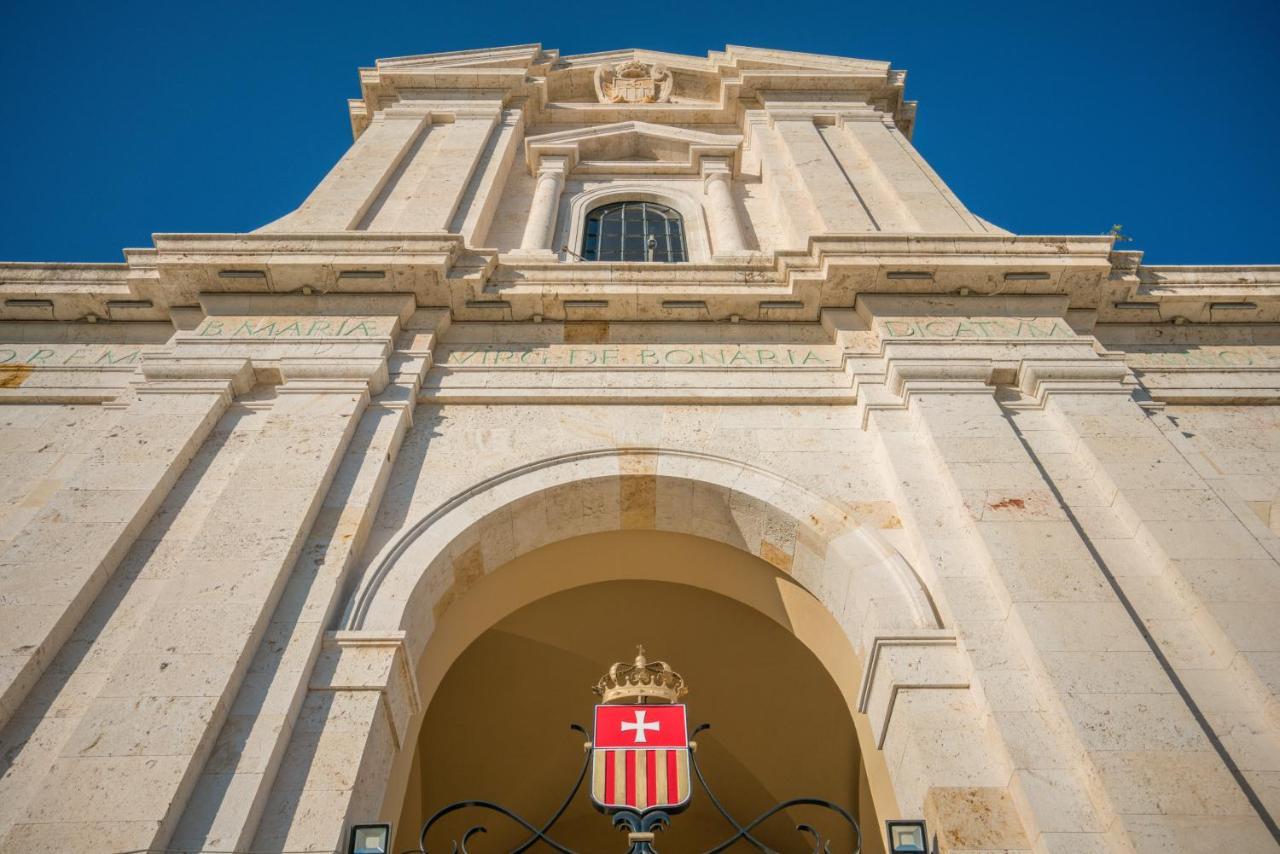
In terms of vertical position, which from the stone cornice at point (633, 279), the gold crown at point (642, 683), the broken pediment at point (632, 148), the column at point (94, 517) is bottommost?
the gold crown at point (642, 683)

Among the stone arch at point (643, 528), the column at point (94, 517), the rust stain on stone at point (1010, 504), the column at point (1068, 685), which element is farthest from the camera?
the rust stain on stone at point (1010, 504)

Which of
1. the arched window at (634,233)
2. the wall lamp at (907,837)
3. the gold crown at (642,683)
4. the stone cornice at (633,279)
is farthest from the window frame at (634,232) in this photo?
the wall lamp at (907,837)

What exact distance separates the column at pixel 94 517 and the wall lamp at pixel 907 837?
17.6ft

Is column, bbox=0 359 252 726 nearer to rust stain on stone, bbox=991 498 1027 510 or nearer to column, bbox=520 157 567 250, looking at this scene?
column, bbox=520 157 567 250

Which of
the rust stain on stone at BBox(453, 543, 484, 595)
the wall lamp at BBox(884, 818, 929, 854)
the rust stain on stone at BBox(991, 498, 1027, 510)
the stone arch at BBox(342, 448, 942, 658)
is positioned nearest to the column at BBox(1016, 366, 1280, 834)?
the rust stain on stone at BBox(991, 498, 1027, 510)

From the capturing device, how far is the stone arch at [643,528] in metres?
6.59

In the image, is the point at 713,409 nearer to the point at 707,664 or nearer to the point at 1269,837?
the point at 707,664

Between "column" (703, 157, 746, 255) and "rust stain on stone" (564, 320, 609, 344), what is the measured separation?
115 inches

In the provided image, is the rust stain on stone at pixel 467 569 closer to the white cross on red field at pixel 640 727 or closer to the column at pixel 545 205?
the white cross on red field at pixel 640 727

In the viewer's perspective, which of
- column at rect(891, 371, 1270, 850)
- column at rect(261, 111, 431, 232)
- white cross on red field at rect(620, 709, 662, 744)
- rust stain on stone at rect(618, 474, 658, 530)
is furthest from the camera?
column at rect(261, 111, 431, 232)

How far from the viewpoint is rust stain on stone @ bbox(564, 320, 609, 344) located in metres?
9.38

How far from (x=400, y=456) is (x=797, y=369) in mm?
3939

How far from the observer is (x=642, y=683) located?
6465 mm

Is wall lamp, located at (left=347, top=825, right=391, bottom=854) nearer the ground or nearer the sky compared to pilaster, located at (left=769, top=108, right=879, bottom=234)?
nearer the ground
